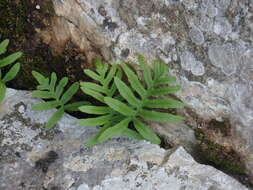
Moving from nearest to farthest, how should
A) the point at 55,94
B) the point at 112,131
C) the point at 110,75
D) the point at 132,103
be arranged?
the point at 112,131 → the point at 132,103 → the point at 110,75 → the point at 55,94

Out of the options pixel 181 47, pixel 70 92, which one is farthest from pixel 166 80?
pixel 70 92

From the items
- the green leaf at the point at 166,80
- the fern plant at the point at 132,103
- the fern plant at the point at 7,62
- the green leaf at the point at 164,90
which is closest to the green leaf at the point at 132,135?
the fern plant at the point at 132,103

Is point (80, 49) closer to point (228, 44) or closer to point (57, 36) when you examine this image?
point (57, 36)

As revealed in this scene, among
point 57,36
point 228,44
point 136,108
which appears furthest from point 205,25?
point 57,36

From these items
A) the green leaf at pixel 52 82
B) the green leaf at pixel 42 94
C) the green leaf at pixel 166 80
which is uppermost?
the green leaf at pixel 166 80

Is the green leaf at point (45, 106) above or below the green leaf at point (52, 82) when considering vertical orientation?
below

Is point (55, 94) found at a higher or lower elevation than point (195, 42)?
lower

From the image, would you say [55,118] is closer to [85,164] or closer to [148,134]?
[85,164]

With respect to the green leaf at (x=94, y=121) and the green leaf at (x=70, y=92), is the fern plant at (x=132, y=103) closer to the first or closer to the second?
the green leaf at (x=94, y=121)
